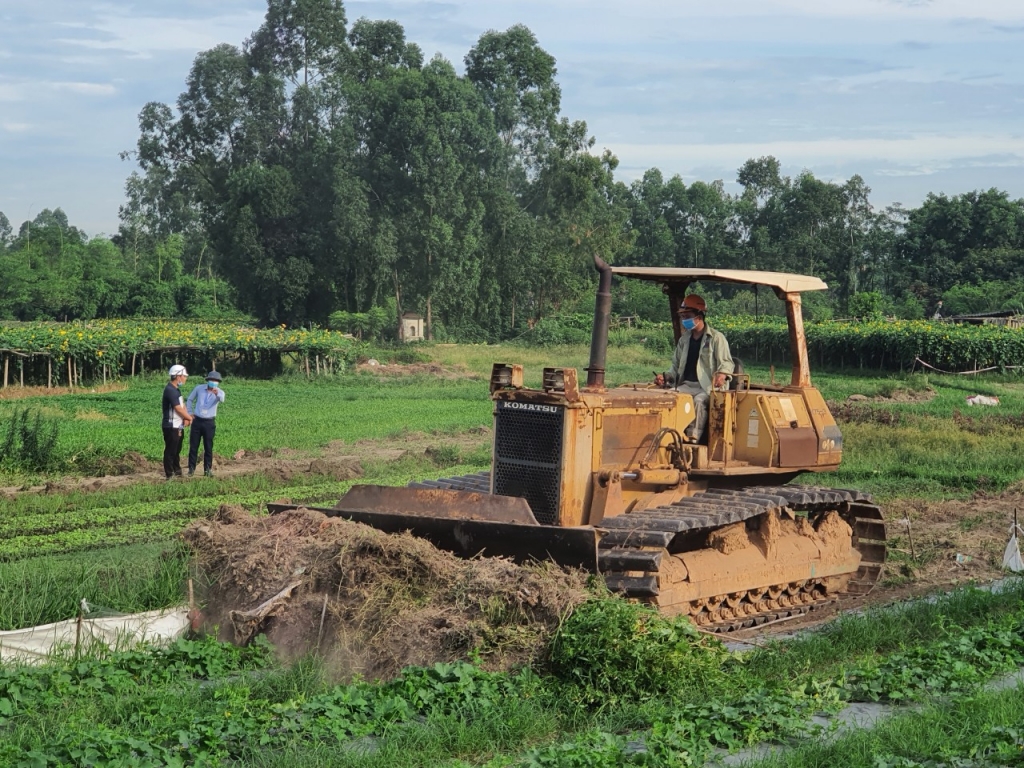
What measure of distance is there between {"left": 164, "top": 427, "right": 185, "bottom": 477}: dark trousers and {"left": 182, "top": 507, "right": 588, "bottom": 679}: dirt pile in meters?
9.02

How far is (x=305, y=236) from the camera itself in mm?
63000

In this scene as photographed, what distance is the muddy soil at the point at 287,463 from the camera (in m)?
19.1

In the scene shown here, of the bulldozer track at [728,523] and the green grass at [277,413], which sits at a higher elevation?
the bulldozer track at [728,523]

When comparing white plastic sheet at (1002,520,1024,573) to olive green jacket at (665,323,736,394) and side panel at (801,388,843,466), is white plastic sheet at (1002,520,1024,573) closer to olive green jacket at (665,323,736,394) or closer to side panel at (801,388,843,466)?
side panel at (801,388,843,466)

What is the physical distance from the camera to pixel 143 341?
127ft

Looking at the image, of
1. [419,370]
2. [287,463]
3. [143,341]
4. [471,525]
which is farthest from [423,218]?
[471,525]

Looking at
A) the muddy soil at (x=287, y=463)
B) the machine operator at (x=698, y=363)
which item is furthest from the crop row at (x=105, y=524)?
the machine operator at (x=698, y=363)

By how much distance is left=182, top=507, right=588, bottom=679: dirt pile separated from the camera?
9008 mm

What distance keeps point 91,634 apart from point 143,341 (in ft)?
100

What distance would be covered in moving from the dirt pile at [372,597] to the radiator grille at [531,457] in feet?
3.95

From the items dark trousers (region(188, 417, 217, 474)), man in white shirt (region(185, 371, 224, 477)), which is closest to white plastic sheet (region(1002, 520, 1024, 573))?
man in white shirt (region(185, 371, 224, 477))

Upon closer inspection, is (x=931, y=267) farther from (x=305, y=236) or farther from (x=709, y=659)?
(x=709, y=659)

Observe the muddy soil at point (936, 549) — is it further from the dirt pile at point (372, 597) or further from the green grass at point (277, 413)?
the green grass at point (277, 413)

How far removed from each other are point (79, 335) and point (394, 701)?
3039 centimetres
